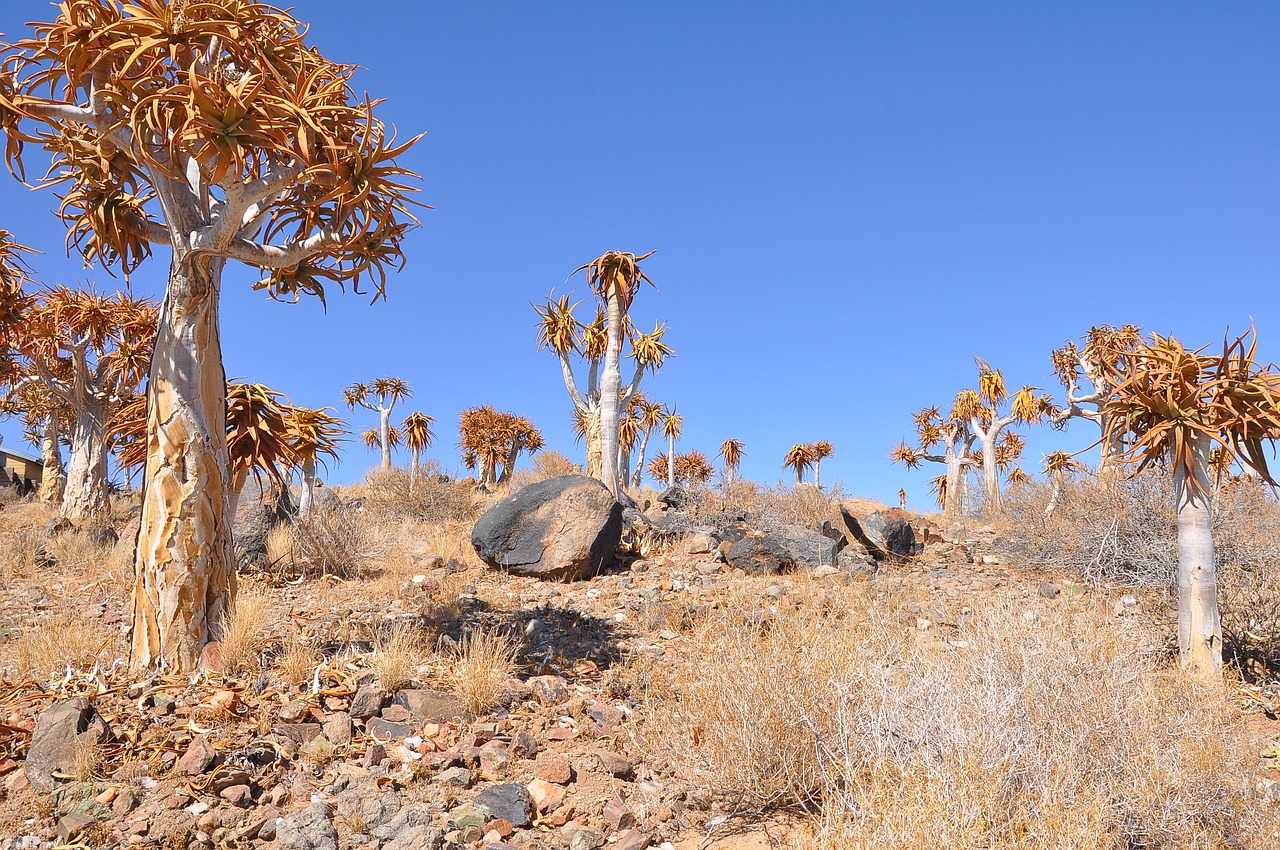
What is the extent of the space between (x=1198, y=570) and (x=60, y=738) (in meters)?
8.86

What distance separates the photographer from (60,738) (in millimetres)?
4574

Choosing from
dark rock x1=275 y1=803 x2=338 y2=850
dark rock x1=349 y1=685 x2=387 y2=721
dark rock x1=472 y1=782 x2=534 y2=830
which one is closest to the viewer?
dark rock x1=275 y1=803 x2=338 y2=850

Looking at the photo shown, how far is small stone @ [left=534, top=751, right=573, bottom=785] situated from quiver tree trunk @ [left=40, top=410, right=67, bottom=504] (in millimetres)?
22386

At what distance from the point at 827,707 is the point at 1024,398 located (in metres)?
23.9

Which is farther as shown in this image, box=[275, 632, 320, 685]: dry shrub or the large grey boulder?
the large grey boulder

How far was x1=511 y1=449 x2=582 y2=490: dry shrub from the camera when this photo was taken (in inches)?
1088

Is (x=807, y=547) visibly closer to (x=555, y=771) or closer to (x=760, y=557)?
(x=760, y=557)

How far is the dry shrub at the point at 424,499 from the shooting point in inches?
682

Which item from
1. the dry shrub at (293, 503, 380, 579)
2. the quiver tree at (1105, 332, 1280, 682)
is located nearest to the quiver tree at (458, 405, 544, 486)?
the dry shrub at (293, 503, 380, 579)

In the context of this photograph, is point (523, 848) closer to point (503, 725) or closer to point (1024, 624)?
point (503, 725)

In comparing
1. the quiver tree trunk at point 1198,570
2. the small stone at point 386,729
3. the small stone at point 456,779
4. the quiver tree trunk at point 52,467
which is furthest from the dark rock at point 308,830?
the quiver tree trunk at point 52,467

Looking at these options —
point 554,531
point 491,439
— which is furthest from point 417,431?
point 554,531

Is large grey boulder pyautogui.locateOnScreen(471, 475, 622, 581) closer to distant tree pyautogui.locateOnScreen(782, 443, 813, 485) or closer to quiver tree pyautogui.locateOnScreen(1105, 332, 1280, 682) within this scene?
quiver tree pyautogui.locateOnScreen(1105, 332, 1280, 682)

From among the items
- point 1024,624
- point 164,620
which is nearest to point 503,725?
point 164,620
